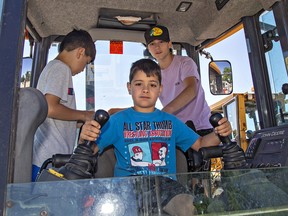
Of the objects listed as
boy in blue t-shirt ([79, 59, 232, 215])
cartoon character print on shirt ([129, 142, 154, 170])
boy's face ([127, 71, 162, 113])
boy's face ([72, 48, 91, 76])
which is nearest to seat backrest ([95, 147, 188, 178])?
boy in blue t-shirt ([79, 59, 232, 215])

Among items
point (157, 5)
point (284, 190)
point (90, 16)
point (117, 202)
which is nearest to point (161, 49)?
point (157, 5)

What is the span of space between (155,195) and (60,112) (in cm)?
97

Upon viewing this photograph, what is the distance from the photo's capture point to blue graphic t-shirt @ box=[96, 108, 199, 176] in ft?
5.65

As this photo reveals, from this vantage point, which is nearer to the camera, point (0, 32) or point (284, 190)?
point (0, 32)

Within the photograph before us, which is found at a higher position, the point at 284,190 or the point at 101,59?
the point at 101,59

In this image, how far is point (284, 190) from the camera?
1145 mm

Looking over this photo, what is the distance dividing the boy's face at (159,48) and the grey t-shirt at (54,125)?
0.82 m

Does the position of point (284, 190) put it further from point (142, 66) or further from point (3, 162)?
point (142, 66)

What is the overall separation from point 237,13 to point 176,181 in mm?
1884

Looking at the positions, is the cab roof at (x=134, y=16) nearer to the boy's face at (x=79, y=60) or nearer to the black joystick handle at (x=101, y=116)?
the boy's face at (x=79, y=60)

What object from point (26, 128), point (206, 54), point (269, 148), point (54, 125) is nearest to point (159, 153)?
point (54, 125)

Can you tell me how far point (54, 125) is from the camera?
2.08m

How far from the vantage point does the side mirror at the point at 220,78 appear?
2791mm

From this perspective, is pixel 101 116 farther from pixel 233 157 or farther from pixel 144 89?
pixel 144 89
